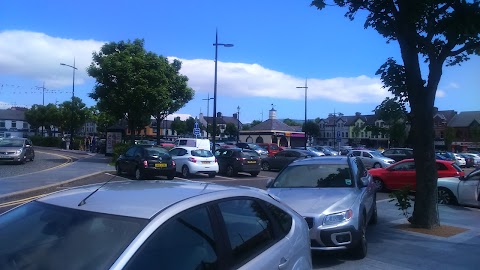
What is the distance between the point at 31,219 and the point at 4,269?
571 millimetres

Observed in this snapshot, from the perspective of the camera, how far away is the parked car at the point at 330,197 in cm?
618

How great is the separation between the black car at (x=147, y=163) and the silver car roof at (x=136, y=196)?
52.3 feet

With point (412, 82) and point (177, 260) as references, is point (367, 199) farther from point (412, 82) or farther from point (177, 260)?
point (177, 260)

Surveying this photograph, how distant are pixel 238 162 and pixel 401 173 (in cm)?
942

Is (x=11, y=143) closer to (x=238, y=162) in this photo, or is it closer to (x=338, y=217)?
(x=238, y=162)

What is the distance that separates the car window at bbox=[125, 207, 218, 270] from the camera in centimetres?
246

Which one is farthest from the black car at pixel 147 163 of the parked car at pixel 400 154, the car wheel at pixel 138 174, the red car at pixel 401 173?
the parked car at pixel 400 154

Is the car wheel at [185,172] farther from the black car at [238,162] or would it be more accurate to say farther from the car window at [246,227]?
the car window at [246,227]

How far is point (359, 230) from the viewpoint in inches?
254

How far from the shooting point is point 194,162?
71.5 ft

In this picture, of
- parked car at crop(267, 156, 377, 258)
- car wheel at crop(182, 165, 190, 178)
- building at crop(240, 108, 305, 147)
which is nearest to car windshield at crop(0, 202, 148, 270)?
parked car at crop(267, 156, 377, 258)

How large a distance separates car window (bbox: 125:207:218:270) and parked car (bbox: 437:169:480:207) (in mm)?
11508

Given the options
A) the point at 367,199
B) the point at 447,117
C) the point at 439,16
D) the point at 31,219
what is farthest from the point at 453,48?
the point at 447,117

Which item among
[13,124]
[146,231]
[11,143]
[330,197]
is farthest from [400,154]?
[13,124]
